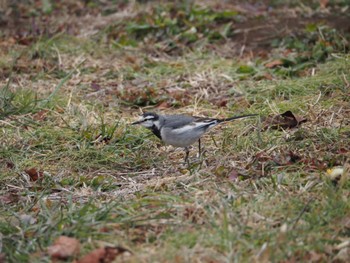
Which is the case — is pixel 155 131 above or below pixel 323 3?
above

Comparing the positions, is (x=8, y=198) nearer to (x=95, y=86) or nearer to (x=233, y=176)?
(x=233, y=176)

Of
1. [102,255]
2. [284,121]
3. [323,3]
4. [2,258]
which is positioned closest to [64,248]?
[102,255]

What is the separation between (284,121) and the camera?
6777mm

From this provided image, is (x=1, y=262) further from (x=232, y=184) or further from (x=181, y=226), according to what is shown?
(x=232, y=184)

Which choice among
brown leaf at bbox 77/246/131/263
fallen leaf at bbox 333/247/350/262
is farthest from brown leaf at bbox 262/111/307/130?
brown leaf at bbox 77/246/131/263

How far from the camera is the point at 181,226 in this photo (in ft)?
15.2

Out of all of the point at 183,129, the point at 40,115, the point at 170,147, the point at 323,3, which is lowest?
the point at 323,3

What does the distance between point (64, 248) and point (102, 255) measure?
243mm

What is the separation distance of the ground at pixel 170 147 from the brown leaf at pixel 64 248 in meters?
0.02

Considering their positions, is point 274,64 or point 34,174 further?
point 274,64

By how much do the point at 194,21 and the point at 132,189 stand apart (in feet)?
15.9

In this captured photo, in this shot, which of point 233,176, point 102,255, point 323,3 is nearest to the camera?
point 102,255

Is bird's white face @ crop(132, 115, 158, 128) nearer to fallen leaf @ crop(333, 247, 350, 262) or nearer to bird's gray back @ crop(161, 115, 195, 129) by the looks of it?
bird's gray back @ crop(161, 115, 195, 129)

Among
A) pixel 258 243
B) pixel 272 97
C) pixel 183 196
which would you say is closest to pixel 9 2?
pixel 272 97
